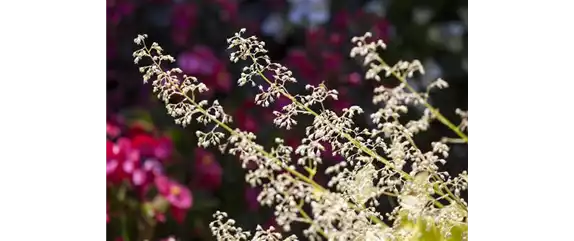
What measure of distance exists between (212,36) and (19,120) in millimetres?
613

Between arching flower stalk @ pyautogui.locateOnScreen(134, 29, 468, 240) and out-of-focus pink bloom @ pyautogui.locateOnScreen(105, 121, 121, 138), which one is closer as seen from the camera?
arching flower stalk @ pyautogui.locateOnScreen(134, 29, 468, 240)

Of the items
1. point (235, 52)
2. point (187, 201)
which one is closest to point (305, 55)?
point (235, 52)

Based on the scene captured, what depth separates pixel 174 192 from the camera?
6.41ft

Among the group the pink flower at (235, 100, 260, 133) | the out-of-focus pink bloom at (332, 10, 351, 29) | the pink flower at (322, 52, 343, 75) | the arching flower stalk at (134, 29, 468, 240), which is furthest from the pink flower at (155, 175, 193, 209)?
the out-of-focus pink bloom at (332, 10, 351, 29)

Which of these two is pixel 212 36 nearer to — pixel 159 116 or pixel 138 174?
pixel 159 116

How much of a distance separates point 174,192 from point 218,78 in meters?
0.37

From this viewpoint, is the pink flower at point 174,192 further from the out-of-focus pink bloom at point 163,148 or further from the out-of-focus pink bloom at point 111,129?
the out-of-focus pink bloom at point 111,129

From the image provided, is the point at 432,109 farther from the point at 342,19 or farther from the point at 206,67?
the point at 206,67

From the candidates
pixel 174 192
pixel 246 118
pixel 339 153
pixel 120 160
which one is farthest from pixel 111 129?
pixel 339 153

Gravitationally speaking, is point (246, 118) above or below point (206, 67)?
below

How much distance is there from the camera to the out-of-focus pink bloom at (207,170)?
6.31ft

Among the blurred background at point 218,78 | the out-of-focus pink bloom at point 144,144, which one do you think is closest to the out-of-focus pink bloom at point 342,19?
the blurred background at point 218,78

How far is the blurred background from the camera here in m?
1.77

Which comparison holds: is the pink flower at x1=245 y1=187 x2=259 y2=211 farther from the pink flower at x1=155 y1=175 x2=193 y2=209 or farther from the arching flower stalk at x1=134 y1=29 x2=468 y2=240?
the pink flower at x1=155 y1=175 x2=193 y2=209
